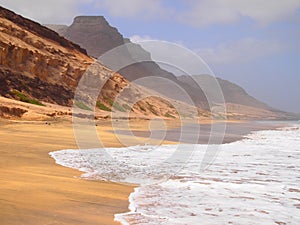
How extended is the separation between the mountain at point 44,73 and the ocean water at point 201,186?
1293 centimetres

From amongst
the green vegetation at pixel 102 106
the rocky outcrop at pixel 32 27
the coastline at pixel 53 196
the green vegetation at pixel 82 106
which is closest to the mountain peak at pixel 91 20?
the rocky outcrop at pixel 32 27

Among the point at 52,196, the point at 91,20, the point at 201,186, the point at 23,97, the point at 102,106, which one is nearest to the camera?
the point at 52,196

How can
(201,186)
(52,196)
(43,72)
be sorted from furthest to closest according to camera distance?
(43,72) < (201,186) < (52,196)

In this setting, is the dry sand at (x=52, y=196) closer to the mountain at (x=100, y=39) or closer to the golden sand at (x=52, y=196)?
the golden sand at (x=52, y=196)

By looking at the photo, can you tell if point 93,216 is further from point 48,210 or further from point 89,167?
point 89,167

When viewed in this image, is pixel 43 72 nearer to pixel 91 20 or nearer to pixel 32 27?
pixel 32 27

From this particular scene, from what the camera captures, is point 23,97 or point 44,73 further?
point 44,73

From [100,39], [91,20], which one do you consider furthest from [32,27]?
[91,20]

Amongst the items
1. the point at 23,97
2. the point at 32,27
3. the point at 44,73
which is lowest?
the point at 23,97

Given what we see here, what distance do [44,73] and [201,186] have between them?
30671 mm

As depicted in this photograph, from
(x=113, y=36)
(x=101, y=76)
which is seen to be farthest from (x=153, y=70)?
(x=101, y=76)

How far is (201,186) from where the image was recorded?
615cm

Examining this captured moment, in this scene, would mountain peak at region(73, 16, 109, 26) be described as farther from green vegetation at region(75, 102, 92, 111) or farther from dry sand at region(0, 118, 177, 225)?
dry sand at region(0, 118, 177, 225)

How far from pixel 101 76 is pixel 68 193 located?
3907 cm
